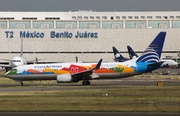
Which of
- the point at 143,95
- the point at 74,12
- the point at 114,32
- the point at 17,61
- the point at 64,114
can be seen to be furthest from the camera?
the point at 74,12

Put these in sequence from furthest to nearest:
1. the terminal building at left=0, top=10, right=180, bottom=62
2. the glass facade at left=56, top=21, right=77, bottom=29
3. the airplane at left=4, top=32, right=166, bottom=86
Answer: the glass facade at left=56, top=21, right=77, bottom=29, the terminal building at left=0, top=10, right=180, bottom=62, the airplane at left=4, top=32, right=166, bottom=86

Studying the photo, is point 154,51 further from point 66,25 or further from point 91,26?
point 66,25

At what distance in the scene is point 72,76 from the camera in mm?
64812

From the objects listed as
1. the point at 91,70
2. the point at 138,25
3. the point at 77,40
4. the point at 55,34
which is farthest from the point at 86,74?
the point at 138,25

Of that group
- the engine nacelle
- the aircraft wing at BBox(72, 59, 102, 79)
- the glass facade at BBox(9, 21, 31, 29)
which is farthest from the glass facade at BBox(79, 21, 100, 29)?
the engine nacelle

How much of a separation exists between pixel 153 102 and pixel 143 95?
6376 millimetres

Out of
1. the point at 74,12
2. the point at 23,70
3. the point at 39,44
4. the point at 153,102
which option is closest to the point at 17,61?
the point at 39,44

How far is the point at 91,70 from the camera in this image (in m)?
64.4

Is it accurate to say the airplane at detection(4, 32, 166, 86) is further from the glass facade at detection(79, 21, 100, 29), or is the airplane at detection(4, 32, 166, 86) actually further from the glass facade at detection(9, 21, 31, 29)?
the glass facade at detection(9, 21, 31, 29)

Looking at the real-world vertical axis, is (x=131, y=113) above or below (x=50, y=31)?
below

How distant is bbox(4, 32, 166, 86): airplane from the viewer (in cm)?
6462

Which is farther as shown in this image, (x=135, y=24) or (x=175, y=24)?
(x=175, y=24)

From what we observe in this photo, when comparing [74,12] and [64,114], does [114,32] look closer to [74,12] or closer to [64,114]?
[74,12]

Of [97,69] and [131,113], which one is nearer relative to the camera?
[131,113]
